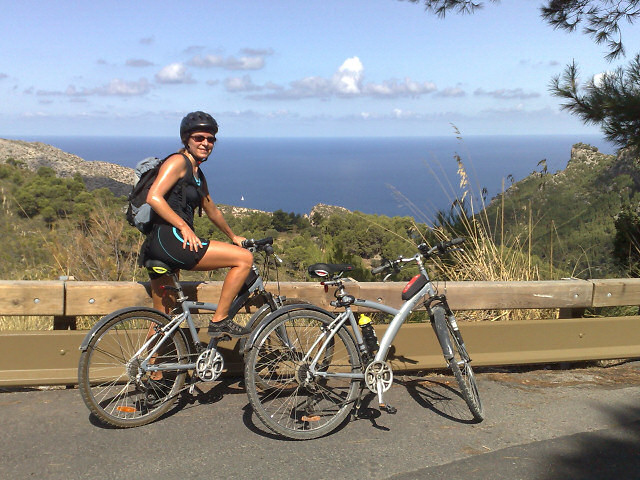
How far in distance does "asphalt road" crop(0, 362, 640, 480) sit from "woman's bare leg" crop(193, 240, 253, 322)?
88 centimetres

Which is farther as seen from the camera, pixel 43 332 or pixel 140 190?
pixel 43 332

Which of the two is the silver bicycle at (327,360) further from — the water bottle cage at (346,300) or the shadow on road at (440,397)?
the shadow on road at (440,397)

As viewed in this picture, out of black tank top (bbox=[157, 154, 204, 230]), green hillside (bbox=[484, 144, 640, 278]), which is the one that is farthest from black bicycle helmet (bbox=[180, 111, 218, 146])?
green hillside (bbox=[484, 144, 640, 278])

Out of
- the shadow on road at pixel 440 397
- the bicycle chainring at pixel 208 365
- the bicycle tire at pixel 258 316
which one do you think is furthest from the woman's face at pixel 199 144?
the shadow on road at pixel 440 397

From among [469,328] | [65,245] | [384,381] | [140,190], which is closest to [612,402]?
[469,328]

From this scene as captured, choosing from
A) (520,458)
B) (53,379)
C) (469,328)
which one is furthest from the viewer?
(469,328)

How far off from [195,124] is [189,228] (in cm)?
81

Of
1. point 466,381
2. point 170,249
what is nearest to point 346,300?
point 466,381

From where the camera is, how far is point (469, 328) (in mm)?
5906

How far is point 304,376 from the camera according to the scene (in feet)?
15.3

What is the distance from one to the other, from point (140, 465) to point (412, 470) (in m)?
1.75

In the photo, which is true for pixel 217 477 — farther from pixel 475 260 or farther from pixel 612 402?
pixel 475 260

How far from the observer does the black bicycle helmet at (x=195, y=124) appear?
4824 mm

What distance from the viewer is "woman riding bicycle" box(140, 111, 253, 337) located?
183 inches
